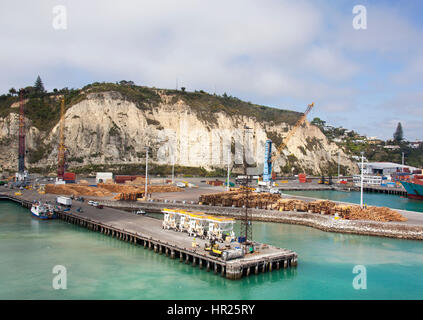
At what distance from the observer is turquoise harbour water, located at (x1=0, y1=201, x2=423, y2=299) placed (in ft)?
70.3

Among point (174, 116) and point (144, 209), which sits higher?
point (174, 116)

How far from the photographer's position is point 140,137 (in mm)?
95625

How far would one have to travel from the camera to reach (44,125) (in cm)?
9731

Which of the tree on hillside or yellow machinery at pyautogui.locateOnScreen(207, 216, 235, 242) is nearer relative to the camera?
yellow machinery at pyautogui.locateOnScreen(207, 216, 235, 242)

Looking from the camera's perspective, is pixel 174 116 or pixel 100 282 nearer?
pixel 100 282

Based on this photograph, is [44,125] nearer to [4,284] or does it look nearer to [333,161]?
[4,284]

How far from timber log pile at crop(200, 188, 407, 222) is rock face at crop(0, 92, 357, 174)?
38.4m

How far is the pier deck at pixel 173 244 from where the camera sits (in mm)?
24109

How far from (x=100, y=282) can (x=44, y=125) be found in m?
84.8

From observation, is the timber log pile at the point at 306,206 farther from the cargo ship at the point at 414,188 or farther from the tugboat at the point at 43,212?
the cargo ship at the point at 414,188

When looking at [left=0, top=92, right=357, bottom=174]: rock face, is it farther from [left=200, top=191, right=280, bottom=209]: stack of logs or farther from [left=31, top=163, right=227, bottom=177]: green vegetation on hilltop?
[left=200, top=191, right=280, bottom=209]: stack of logs

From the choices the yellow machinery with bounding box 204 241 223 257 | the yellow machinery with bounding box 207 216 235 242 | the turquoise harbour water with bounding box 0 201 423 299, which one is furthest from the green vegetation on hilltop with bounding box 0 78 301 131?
the yellow machinery with bounding box 204 241 223 257

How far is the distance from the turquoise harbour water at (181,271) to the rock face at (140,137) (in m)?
56.5

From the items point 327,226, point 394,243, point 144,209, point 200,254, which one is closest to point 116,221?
point 144,209
